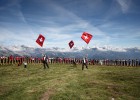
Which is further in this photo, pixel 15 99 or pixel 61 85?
pixel 61 85

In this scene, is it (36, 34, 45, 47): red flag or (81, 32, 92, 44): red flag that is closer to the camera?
(81, 32, 92, 44): red flag

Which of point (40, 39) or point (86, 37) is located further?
point (40, 39)

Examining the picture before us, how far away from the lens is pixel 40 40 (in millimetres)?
39125

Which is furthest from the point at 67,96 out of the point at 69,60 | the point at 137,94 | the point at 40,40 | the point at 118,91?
the point at 69,60

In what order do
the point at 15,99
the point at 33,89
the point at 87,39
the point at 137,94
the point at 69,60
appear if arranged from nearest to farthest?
the point at 15,99 → the point at 137,94 → the point at 33,89 → the point at 87,39 → the point at 69,60

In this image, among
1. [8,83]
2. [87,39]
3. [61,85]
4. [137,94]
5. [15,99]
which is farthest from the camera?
[87,39]

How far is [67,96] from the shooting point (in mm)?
18062

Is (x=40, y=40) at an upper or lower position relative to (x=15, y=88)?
upper

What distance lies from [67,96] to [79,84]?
16.6ft

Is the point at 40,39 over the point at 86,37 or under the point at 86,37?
under

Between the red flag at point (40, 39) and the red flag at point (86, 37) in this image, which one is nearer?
the red flag at point (86, 37)

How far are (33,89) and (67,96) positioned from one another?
14.8 feet

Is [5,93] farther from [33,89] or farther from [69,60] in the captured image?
[69,60]

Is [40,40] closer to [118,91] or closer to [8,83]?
[8,83]
